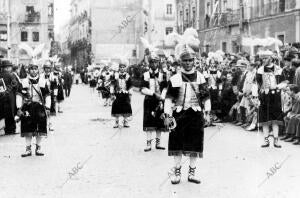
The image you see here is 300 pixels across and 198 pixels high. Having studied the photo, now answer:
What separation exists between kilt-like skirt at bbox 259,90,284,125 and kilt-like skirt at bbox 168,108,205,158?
326cm

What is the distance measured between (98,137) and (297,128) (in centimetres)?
450

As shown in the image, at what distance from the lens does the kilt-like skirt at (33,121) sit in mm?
9555

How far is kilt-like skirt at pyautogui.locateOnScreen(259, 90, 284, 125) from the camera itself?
33.7ft

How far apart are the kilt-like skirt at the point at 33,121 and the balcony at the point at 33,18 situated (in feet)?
178

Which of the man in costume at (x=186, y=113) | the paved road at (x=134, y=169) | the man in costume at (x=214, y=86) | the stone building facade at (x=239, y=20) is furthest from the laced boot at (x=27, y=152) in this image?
the stone building facade at (x=239, y=20)

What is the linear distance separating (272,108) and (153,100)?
2.38m

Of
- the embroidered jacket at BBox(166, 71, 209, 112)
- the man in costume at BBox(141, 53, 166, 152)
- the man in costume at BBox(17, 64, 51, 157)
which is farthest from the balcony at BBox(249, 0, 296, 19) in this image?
the embroidered jacket at BBox(166, 71, 209, 112)

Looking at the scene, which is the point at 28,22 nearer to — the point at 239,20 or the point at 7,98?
the point at 239,20

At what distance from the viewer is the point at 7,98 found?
1288 cm

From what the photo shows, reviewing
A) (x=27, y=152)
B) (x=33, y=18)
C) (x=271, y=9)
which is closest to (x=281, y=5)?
(x=271, y=9)

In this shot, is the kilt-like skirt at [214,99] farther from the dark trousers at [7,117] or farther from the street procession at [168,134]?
the dark trousers at [7,117]

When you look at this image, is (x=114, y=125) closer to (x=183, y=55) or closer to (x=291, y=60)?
(x=291, y=60)

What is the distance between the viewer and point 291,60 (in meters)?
11.9

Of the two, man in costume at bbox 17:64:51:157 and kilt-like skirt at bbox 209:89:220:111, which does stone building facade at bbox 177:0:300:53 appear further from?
man in costume at bbox 17:64:51:157
